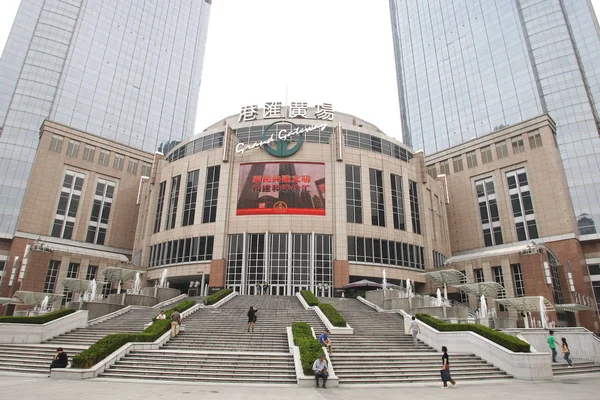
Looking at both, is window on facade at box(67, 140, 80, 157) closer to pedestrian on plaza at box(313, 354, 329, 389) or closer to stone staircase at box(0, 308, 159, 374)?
stone staircase at box(0, 308, 159, 374)

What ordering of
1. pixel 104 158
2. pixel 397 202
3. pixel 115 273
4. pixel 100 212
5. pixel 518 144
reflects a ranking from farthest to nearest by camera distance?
1. pixel 104 158
2. pixel 100 212
3. pixel 518 144
4. pixel 397 202
5. pixel 115 273

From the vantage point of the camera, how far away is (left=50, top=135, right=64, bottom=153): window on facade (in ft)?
191

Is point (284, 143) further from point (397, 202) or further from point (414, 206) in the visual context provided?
point (414, 206)

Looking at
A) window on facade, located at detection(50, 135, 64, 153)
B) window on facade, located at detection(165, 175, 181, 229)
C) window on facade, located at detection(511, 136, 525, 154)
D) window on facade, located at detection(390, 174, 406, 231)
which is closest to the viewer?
window on facade, located at detection(390, 174, 406, 231)

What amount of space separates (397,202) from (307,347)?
1447 inches

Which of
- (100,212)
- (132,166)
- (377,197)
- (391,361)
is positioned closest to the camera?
(391,361)

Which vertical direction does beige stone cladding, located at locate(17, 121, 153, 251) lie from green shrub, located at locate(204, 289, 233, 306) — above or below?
above

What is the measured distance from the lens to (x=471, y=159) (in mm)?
63625

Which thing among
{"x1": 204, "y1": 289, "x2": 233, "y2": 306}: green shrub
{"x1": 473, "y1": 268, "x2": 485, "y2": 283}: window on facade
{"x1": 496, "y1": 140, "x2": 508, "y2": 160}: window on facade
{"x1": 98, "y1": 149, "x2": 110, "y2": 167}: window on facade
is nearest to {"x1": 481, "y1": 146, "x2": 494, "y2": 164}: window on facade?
{"x1": 496, "y1": 140, "x2": 508, "y2": 160}: window on facade

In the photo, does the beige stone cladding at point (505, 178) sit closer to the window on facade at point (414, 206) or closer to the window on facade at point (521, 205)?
the window on facade at point (521, 205)

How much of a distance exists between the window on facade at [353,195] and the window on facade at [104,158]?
42.9 meters

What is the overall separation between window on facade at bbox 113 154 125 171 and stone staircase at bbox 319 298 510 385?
55.3 meters

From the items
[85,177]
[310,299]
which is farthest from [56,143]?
[310,299]

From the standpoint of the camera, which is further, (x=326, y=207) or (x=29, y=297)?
(x=326, y=207)
